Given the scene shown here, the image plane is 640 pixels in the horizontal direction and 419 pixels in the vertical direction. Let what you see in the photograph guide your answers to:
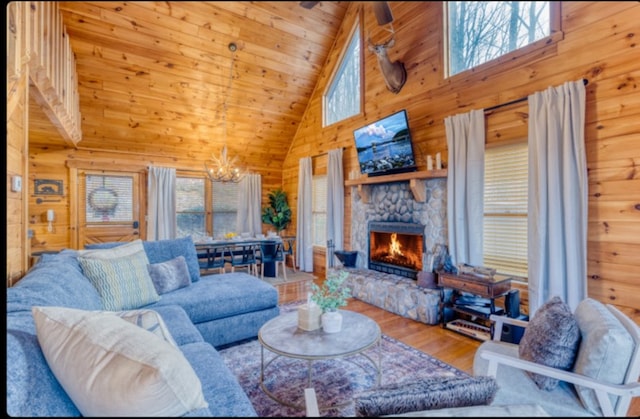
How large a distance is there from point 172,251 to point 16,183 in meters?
1.46

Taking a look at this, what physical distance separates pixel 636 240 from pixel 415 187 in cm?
192

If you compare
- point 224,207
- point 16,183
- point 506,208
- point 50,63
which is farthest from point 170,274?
point 224,207

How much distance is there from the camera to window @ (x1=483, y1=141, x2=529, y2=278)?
2.99 meters

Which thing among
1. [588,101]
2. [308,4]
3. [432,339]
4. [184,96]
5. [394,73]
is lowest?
[432,339]

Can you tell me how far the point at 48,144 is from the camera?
4.80m

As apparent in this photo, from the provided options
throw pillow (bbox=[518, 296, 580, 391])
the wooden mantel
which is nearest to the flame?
the wooden mantel

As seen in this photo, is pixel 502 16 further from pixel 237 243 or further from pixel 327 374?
pixel 237 243

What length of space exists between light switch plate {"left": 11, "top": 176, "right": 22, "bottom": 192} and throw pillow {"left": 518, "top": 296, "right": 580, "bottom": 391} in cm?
289

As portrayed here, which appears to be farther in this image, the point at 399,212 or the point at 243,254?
Answer: the point at 243,254

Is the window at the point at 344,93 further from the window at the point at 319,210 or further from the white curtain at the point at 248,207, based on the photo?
the white curtain at the point at 248,207

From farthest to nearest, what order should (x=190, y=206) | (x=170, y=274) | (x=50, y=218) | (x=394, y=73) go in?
(x=190, y=206) < (x=50, y=218) < (x=394, y=73) < (x=170, y=274)

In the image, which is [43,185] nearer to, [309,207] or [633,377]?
[309,207]

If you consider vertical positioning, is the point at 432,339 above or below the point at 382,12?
below

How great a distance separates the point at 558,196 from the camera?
101 inches
